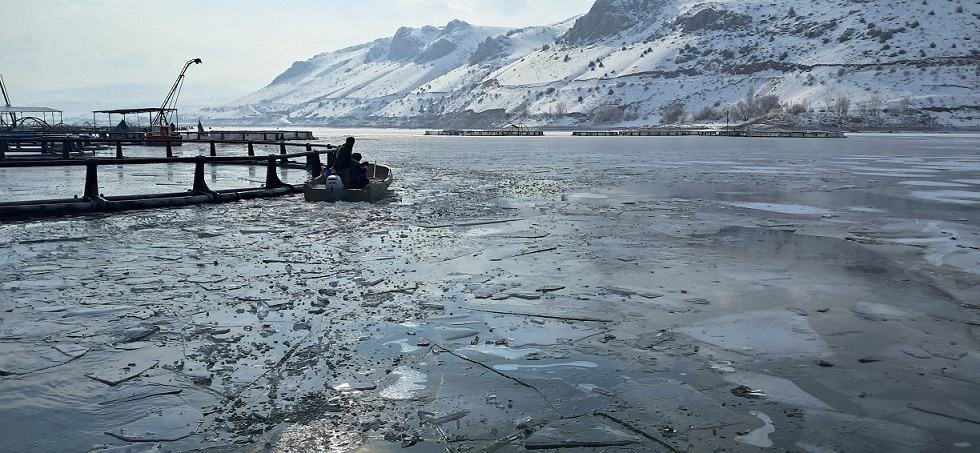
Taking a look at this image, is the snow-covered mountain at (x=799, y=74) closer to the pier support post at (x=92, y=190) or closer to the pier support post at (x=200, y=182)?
the pier support post at (x=200, y=182)

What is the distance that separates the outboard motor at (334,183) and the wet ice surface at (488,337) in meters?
3.90

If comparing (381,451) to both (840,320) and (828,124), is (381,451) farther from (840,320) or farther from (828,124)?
(828,124)

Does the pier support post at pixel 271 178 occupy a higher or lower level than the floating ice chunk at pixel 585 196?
higher

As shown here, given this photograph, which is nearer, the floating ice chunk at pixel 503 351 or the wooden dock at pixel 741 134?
the floating ice chunk at pixel 503 351

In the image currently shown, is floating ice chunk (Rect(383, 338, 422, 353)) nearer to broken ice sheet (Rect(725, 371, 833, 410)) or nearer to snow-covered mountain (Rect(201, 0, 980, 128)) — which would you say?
broken ice sheet (Rect(725, 371, 833, 410))

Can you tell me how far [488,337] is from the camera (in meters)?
6.38

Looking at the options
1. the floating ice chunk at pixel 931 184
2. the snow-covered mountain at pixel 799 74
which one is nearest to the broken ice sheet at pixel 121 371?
the floating ice chunk at pixel 931 184

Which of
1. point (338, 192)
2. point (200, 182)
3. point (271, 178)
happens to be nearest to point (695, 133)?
point (271, 178)

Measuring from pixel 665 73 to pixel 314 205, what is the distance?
170 meters

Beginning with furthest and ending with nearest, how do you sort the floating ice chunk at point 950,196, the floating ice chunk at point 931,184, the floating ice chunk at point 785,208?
1. the floating ice chunk at point 931,184
2. the floating ice chunk at point 950,196
3. the floating ice chunk at point 785,208

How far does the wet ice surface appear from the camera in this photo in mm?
4465

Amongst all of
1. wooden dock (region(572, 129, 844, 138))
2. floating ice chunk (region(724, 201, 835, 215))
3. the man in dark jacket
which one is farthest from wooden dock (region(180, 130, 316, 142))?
Result: wooden dock (region(572, 129, 844, 138))

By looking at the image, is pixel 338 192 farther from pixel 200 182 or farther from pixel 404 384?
pixel 404 384

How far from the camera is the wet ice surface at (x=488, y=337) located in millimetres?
4465
